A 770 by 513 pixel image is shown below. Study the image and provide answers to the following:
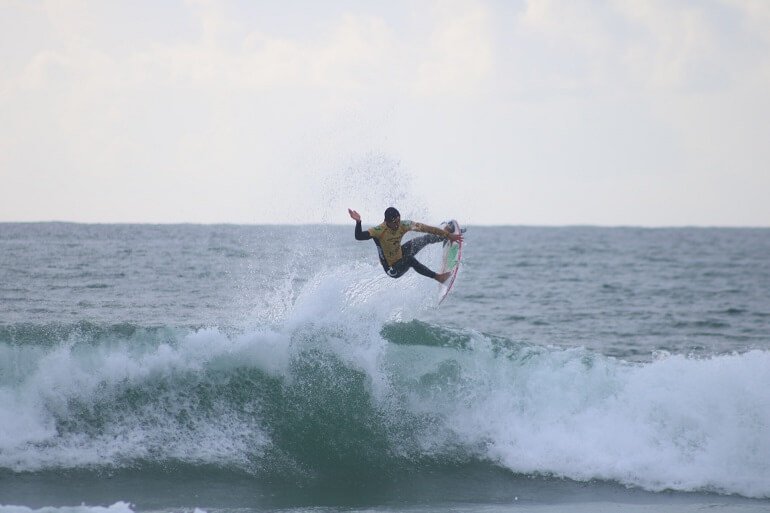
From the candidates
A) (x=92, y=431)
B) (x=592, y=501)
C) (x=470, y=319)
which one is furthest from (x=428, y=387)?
(x=470, y=319)

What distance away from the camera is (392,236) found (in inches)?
460

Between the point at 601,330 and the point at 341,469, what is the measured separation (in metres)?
10.9

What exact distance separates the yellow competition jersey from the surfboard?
3.65ft

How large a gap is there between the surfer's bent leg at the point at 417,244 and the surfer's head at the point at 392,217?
0.54 meters

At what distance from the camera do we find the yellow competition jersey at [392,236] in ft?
38.2

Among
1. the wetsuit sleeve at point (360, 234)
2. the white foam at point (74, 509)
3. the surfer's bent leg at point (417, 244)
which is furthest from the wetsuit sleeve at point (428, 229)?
the white foam at point (74, 509)

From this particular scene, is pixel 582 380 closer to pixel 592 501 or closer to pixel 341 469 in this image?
pixel 592 501

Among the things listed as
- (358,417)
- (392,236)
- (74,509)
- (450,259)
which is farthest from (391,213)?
(74,509)

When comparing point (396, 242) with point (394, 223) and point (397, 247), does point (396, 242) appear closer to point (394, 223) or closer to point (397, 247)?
point (397, 247)

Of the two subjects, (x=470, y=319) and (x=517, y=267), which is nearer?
(x=470, y=319)

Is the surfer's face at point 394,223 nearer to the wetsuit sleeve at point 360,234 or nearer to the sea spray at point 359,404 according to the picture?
the wetsuit sleeve at point 360,234

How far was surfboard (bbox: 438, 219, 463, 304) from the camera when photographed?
13021mm

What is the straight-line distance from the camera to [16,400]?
11.5 meters

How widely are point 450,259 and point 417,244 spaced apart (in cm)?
139
